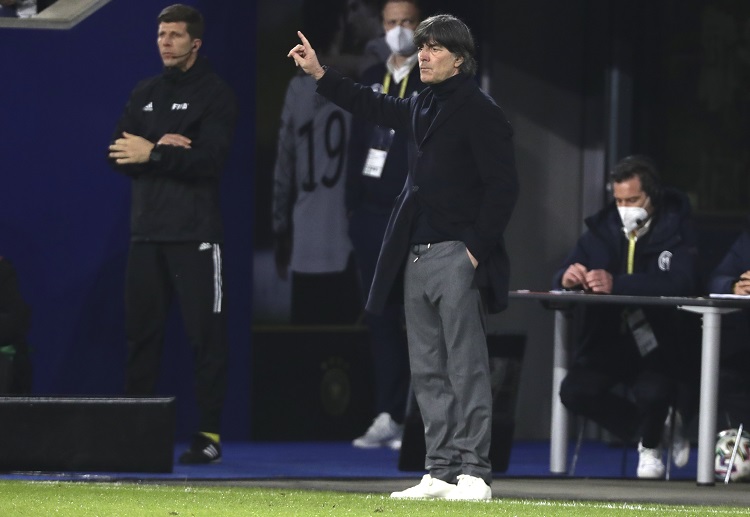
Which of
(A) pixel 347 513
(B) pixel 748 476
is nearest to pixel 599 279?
(B) pixel 748 476

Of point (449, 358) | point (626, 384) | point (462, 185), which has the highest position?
point (462, 185)

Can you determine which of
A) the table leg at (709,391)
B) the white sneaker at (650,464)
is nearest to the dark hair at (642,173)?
the table leg at (709,391)

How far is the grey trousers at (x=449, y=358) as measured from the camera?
23.2 ft

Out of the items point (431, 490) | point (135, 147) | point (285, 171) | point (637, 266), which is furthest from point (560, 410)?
point (135, 147)

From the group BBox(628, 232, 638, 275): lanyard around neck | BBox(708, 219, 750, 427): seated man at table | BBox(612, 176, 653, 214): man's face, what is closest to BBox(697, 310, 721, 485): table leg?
BBox(708, 219, 750, 427): seated man at table

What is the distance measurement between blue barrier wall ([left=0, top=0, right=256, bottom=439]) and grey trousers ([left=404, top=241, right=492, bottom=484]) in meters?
2.92

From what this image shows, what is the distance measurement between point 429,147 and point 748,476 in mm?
2535

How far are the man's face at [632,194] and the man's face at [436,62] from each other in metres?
2.03

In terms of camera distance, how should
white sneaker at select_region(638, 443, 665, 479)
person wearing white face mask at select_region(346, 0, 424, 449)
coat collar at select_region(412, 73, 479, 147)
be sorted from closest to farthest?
coat collar at select_region(412, 73, 479, 147) < white sneaker at select_region(638, 443, 665, 479) < person wearing white face mask at select_region(346, 0, 424, 449)

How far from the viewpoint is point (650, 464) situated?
344 inches

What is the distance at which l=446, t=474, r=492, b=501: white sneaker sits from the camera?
275 inches

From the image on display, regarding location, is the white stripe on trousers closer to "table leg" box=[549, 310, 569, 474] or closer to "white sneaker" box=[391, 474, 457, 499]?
"table leg" box=[549, 310, 569, 474]

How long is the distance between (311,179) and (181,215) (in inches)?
60.6

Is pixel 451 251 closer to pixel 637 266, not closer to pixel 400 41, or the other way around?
pixel 637 266
